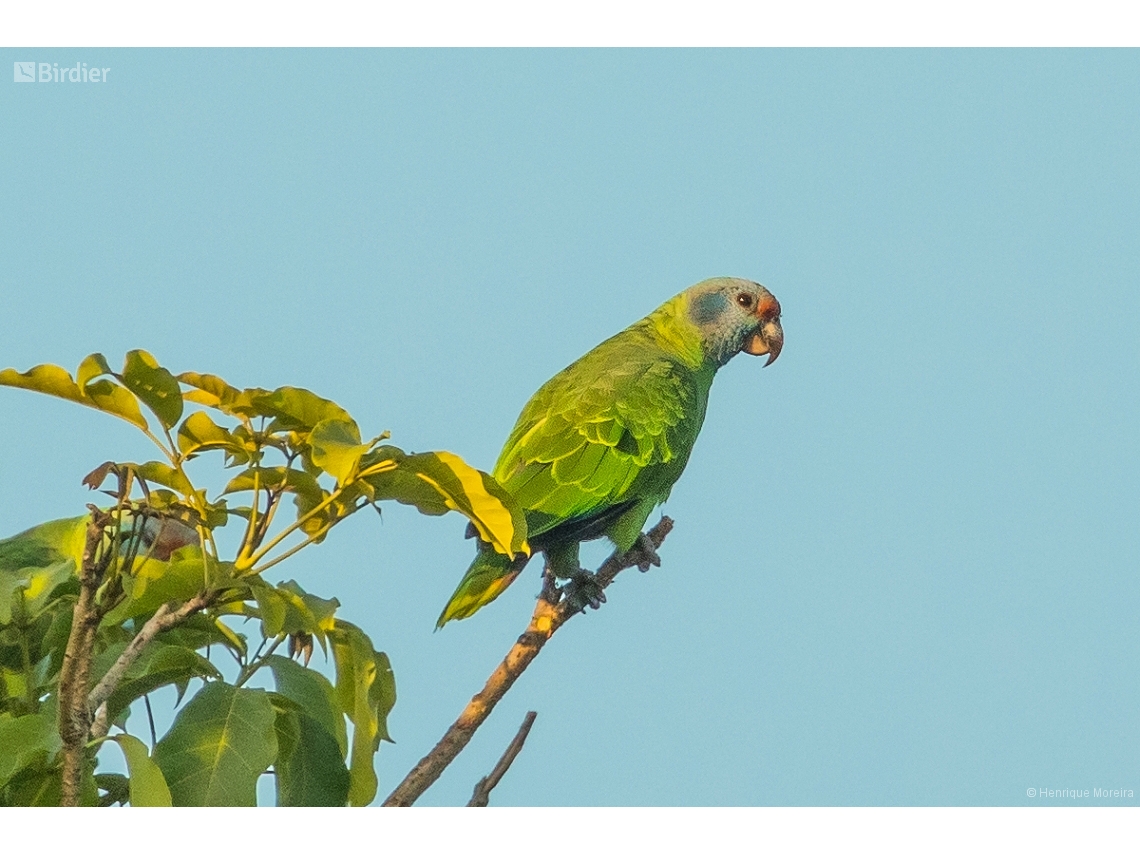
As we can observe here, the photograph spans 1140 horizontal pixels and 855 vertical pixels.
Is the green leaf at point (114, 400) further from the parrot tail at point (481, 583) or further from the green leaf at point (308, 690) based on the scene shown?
the parrot tail at point (481, 583)

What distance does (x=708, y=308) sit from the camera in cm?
630

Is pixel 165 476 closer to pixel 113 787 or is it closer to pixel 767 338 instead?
pixel 113 787

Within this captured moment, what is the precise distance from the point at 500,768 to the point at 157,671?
2.55ft

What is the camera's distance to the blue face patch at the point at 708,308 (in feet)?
20.6

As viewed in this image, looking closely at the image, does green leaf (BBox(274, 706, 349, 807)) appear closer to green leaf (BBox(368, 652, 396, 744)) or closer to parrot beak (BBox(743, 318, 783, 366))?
green leaf (BBox(368, 652, 396, 744))

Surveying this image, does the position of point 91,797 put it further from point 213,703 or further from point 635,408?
point 635,408

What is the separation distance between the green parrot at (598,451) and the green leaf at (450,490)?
5.51ft

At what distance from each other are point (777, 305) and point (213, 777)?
484 centimetres

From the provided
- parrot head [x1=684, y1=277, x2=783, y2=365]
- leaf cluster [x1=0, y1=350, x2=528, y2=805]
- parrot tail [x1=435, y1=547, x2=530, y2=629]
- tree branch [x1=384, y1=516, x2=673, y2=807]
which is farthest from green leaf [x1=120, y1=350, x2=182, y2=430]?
parrot head [x1=684, y1=277, x2=783, y2=365]

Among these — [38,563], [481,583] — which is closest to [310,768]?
[38,563]

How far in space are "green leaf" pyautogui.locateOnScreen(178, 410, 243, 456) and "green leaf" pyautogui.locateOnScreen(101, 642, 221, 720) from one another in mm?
444

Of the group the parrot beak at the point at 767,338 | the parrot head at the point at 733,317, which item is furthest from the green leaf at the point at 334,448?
the parrot beak at the point at 767,338

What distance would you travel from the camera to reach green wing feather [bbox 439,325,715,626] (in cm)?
450

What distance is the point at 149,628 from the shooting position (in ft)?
7.05
